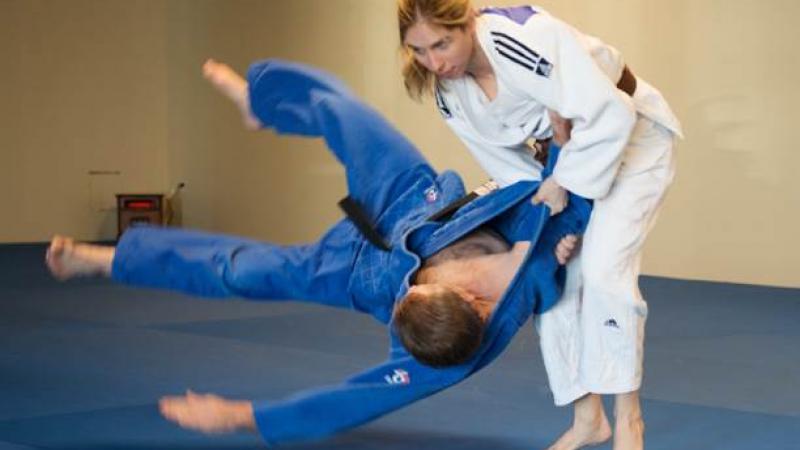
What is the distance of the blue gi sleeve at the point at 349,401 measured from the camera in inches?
137

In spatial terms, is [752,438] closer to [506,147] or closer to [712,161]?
[506,147]

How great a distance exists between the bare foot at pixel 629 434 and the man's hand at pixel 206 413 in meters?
1.03

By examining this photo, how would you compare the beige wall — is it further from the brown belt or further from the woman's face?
the woman's face

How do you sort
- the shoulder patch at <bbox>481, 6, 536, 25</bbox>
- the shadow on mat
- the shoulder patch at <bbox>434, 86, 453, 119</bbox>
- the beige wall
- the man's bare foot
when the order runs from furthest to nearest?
the beige wall < the man's bare foot < the shadow on mat < the shoulder patch at <bbox>434, 86, 453, 119</bbox> < the shoulder patch at <bbox>481, 6, 536, 25</bbox>

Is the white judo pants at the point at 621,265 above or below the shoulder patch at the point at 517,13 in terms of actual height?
below

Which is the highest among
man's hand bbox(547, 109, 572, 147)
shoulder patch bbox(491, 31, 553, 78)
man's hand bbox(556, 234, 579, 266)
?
shoulder patch bbox(491, 31, 553, 78)

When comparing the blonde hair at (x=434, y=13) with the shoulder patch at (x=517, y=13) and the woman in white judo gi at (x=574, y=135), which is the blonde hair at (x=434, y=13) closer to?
the woman in white judo gi at (x=574, y=135)

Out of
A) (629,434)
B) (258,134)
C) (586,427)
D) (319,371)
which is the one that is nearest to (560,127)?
(629,434)

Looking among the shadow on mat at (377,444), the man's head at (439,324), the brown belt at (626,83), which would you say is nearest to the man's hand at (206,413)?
the man's head at (439,324)

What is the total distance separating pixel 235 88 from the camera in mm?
4258

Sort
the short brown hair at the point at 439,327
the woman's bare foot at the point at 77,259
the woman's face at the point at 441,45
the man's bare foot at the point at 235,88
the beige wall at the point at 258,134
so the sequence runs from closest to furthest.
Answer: the short brown hair at the point at 439,327 → the woman's face at the point at 441,45 → the woman's bare foot at the point at 77,259 → the man's bare foot at the point at 235,88 → the beige wall at the point at 258,134

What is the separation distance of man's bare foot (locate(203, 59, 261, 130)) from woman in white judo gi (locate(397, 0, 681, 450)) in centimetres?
68

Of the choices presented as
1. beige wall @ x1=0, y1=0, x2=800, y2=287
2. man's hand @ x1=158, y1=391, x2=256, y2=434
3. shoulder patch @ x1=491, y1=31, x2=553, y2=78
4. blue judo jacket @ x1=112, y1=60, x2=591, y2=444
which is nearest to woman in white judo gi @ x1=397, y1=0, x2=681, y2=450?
shoulder patch @ x1=491, y1=31, x2=553, y2=78

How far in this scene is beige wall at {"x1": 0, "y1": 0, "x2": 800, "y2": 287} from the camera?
9102 millimetres
